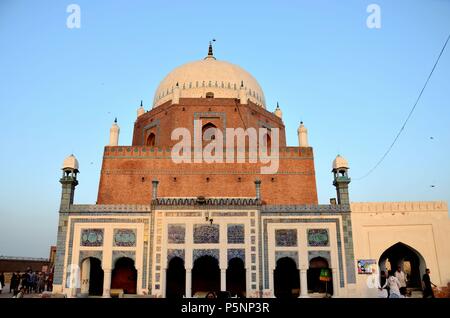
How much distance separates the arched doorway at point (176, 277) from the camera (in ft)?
74.3

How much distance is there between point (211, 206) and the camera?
2217cm

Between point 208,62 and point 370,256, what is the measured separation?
63.4ft

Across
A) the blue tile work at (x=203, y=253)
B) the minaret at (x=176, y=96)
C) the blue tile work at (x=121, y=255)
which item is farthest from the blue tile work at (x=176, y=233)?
the minaret at (x=176, y=96)

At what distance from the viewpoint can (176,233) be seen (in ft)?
71.4

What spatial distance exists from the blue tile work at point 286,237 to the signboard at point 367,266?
3.38m

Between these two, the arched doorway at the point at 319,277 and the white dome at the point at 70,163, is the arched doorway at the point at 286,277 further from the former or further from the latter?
the white dome at the point at 70,163

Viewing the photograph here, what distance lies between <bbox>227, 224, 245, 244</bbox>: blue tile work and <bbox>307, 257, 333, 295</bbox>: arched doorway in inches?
147

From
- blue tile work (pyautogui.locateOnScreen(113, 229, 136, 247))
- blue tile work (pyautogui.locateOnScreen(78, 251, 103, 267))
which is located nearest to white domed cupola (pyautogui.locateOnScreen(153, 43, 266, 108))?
blue tile work (pyautogui.locateOnScreen(113, 229, 136, 247))

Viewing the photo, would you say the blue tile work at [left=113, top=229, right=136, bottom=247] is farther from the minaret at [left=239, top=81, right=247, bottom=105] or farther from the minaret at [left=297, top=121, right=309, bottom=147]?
the minaret at [left=297, top=121, right=309, bottom=147]

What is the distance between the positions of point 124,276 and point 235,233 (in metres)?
6.53

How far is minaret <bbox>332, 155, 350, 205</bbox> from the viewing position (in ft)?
74.5

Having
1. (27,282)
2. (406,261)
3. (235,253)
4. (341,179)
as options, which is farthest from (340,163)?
(27,282)

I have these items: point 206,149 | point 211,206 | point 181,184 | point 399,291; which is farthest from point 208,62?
point 399,291

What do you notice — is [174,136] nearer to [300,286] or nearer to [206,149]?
[206,149]
